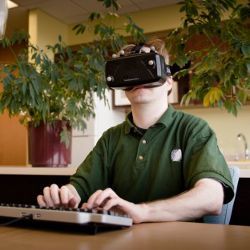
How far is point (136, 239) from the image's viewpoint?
0.56 m

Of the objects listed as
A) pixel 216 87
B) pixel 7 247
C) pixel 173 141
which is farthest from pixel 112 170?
pixel 7 247

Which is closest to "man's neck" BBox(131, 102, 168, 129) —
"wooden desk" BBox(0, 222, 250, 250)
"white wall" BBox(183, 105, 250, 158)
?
"wooden desk" BBox(0, 222, 250, 250)

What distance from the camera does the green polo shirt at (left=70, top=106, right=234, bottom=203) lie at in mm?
997

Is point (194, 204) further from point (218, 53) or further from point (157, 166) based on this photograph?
point (218, 53)

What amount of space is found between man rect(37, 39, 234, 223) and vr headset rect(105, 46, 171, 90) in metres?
0.14

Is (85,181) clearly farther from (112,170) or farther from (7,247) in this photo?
(7,247)

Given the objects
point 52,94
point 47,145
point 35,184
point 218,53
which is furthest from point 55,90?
point 218,53

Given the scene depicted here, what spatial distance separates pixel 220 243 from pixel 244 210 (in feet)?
2.95

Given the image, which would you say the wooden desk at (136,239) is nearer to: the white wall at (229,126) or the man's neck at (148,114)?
the man's neck at (148,114)

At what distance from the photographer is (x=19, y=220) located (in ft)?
2.27

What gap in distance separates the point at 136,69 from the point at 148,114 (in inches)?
13.7

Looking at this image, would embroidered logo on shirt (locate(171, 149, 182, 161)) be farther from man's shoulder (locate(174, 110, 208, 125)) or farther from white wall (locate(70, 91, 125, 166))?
white wall (locate(70, 91, 125, 166))

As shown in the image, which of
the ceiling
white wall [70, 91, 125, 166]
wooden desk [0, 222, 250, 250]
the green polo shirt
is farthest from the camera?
the ceiling

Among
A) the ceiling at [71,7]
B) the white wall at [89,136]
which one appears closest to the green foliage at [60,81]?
the white wall at [89,136]
